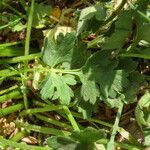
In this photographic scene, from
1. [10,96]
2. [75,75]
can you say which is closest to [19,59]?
[10,96]

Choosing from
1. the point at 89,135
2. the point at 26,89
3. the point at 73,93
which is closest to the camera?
the point at 89,135

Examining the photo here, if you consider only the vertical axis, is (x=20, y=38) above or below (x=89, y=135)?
above

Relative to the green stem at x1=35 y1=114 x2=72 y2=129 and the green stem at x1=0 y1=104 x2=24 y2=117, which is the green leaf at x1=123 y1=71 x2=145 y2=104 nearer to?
the green stem at x1=35 y1=114 x2=72 y2=129

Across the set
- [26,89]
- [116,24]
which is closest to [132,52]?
[116,24]

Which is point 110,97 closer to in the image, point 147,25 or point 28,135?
point 147,25

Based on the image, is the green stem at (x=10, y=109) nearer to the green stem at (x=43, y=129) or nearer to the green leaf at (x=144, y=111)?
the green stem at (x=43, y=129)

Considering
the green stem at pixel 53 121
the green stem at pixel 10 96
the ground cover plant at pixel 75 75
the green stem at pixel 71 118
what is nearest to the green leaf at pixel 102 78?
the ground cover plant at pixel 75 75

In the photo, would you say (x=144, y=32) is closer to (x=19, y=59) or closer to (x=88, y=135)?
(x=88, y=135)
